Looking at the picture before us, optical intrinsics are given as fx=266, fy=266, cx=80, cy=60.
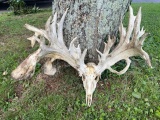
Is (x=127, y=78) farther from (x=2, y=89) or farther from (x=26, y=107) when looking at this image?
(x=2, y=89)

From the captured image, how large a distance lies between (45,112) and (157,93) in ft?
4.16

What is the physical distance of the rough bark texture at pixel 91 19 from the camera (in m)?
2.90

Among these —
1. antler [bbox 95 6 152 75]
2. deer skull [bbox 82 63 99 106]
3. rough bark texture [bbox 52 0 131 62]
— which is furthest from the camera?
rough bark texture [bbox 52 0 131 62]

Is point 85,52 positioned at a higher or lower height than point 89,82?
higher

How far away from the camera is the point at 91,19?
2.93 meters

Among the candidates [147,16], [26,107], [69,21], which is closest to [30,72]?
[26,107]

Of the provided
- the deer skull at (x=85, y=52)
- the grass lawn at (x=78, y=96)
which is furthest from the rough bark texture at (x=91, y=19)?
the grass lawn at (x=78, y=96)

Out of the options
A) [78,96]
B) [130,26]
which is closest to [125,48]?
[130,26]

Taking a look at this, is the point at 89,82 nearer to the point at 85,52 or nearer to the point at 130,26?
the point at 85,52

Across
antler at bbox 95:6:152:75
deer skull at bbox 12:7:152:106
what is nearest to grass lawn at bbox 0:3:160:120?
deer skull at bbox 12:7:152:106

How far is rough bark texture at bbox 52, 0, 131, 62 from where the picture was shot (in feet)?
9.51

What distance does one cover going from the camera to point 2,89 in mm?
Result: 3125

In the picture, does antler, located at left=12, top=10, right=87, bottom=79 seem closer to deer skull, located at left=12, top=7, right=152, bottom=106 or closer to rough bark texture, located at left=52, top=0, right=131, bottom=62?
deer skull, located at left=12, top=7, right=152, bottom=106

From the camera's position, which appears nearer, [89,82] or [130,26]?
[89,82]
